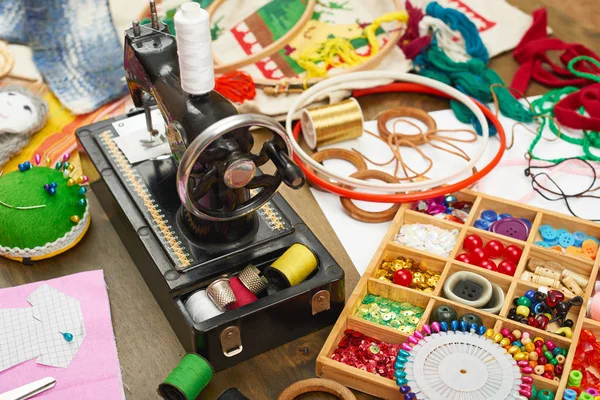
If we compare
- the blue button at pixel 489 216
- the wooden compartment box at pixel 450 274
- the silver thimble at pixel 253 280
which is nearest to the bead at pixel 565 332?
the wooden compartment box at pixel 450 274

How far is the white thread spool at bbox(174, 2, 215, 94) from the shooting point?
4.43ft

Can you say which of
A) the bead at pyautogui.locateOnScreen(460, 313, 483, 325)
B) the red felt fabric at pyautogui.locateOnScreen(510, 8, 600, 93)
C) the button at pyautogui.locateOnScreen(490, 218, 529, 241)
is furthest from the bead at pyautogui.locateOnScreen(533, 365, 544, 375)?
the red felt fabric at pyautogui.locateOnScreen(510, 8, 600, 93)

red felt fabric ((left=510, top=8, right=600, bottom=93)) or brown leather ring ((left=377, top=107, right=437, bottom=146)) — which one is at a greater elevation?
red felt fabric ((left=510, top=8, right=600, bottom=93))

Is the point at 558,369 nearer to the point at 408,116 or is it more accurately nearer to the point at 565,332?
the point at 565,332

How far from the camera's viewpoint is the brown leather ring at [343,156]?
6.55ft

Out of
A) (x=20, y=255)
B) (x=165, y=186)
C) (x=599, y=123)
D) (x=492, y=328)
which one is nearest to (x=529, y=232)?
(x=492, y=328)

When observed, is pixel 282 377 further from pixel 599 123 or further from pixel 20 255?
pixel 599 123

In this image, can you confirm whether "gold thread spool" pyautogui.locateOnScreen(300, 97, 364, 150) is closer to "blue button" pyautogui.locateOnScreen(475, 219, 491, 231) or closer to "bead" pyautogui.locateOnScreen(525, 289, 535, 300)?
"blue button" pyautogui.locateOnScreen(475, 219, 491, 231)

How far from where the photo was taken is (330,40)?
7.47ft

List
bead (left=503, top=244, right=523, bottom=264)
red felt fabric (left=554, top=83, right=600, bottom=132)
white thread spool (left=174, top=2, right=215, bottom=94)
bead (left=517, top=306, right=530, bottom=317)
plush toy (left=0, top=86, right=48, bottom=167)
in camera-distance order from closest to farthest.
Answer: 1. white thread spool (left=174, top=2, right=215, bottom=94)
2. bead (left=517, top=306, right=530, bottom=317)
3. bead (left=503, top=244, right=523, bottom=264)
4. plush toy (left=0, top=86, right=48, bottom=167)
5. red felt fabric (left=554, top=83, right=600, bottom=132)

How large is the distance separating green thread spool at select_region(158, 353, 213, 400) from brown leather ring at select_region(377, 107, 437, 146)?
2.81 feet

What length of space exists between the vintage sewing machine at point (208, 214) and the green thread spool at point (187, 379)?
0.03 m

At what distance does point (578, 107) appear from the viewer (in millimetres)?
2166

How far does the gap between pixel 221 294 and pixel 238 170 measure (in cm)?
26
